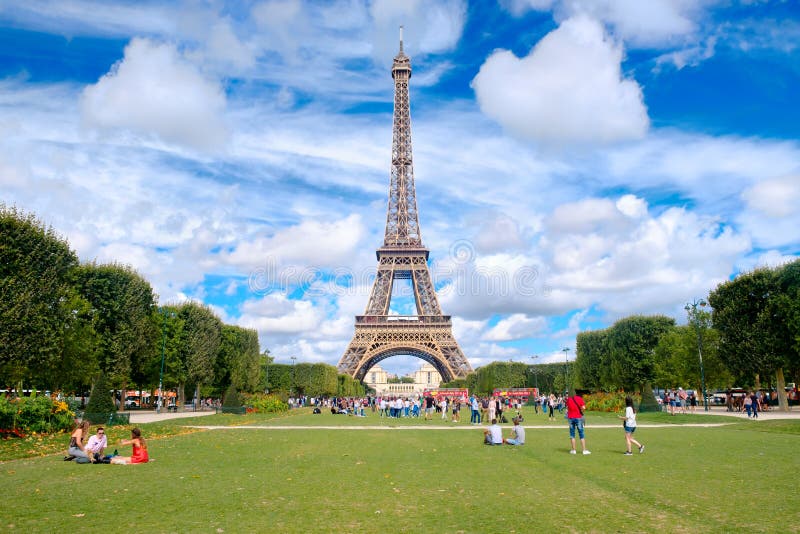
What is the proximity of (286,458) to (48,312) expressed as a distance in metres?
23.5

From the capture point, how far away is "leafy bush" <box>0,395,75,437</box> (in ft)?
65.4

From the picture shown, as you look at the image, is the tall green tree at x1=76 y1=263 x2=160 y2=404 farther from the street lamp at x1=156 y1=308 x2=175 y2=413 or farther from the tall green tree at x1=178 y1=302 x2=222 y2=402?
the tall green tree at x1=178 y1=302 x2=222 y2=402

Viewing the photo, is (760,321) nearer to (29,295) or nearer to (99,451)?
(99,451)

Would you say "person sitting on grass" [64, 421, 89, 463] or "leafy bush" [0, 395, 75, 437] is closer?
"person sitting on grass" [64, 421, 89, 463]

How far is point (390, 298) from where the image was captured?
85.7 m

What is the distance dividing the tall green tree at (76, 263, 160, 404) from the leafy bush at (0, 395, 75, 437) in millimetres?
19696

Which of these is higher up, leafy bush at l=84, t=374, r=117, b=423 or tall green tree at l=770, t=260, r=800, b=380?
tall green tree at l=770, t=260, r=800, b=380

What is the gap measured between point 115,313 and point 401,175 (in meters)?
53.5

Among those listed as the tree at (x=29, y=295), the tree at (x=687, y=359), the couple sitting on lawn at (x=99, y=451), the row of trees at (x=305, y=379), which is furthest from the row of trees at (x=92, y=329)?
the tree at (x=687, y=359)

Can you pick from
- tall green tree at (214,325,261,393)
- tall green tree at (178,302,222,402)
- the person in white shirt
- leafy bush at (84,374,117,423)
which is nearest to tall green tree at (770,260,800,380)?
the person in white shirt

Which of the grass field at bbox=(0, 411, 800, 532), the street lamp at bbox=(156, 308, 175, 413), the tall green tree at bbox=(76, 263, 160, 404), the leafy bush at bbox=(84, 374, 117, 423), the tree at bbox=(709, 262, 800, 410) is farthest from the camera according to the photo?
the street lamp at bbox=(156, 308, 175, 413)

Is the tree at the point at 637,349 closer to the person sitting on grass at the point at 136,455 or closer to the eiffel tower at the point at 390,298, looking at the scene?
the eiffel tower at the point at 390,298

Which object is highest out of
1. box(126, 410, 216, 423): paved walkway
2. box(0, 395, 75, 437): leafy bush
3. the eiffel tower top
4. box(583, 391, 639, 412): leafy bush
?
the eiffel tower top

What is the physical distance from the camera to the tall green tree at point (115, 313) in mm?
41531
